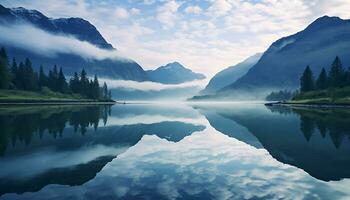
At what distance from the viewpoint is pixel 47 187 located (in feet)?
63.7

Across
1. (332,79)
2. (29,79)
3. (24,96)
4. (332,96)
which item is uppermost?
(332,79)

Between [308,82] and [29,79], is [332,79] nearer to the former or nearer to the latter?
[308,82]

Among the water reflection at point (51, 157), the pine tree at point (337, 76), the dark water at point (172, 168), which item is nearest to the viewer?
the dark water at point (172, 168)

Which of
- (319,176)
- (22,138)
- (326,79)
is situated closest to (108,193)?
(319,176)

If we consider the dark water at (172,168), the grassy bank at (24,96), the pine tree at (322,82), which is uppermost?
the pine tree at (322,82)

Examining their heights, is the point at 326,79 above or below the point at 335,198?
above

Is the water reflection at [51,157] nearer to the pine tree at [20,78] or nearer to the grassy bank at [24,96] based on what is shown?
the grassy bank at [24,96]

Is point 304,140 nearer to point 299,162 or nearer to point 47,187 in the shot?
point 299,162

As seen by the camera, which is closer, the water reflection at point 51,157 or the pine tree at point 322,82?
the water reflection at point 51,157

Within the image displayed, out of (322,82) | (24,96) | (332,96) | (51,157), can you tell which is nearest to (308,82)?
(322,82)

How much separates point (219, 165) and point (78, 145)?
1731 cm

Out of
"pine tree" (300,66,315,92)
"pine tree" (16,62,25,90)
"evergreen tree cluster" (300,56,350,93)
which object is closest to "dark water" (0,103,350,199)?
"evergreen tree cluster" (300,56,350,93)

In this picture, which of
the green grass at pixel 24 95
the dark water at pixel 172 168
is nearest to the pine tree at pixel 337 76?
the dark water at pixel 172 168

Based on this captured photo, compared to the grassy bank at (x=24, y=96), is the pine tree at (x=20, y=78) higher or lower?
higher
